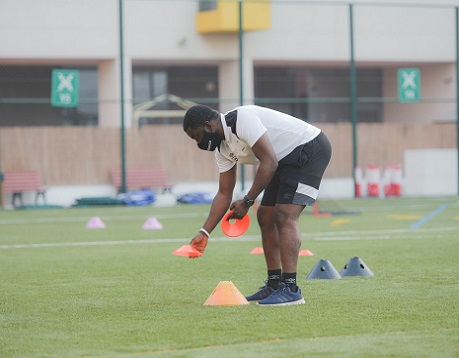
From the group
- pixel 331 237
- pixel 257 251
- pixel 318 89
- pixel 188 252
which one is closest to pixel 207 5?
pixel 318 89

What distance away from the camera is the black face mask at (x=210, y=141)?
838cm

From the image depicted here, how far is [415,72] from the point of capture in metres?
32.1

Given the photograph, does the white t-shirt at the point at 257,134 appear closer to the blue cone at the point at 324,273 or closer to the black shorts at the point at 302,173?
the black shorts at the point at 302,173

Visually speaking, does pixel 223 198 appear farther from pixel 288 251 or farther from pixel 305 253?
pixel 305 253

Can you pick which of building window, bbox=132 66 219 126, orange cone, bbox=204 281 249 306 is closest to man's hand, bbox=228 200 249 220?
orange cone, bbox=204 281 249 306

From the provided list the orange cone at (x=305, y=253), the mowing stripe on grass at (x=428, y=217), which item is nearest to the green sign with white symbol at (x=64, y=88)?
the mowing stripe on grass at (x=428, y=217)

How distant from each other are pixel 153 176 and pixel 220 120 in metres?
23.0

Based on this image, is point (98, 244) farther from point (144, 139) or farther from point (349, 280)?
point (144, 139)

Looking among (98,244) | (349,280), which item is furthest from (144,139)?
(349,280)

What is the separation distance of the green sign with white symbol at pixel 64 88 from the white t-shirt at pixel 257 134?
2059 cm

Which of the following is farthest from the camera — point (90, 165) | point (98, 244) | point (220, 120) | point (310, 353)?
point (90, 165)

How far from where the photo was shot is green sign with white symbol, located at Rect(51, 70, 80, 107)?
28844 mm

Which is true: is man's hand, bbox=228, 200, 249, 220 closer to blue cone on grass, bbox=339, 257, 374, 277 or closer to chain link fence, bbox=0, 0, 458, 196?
blue cone on grass, bbox=339, 257, 374, 277

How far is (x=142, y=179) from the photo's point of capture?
31031 mm
